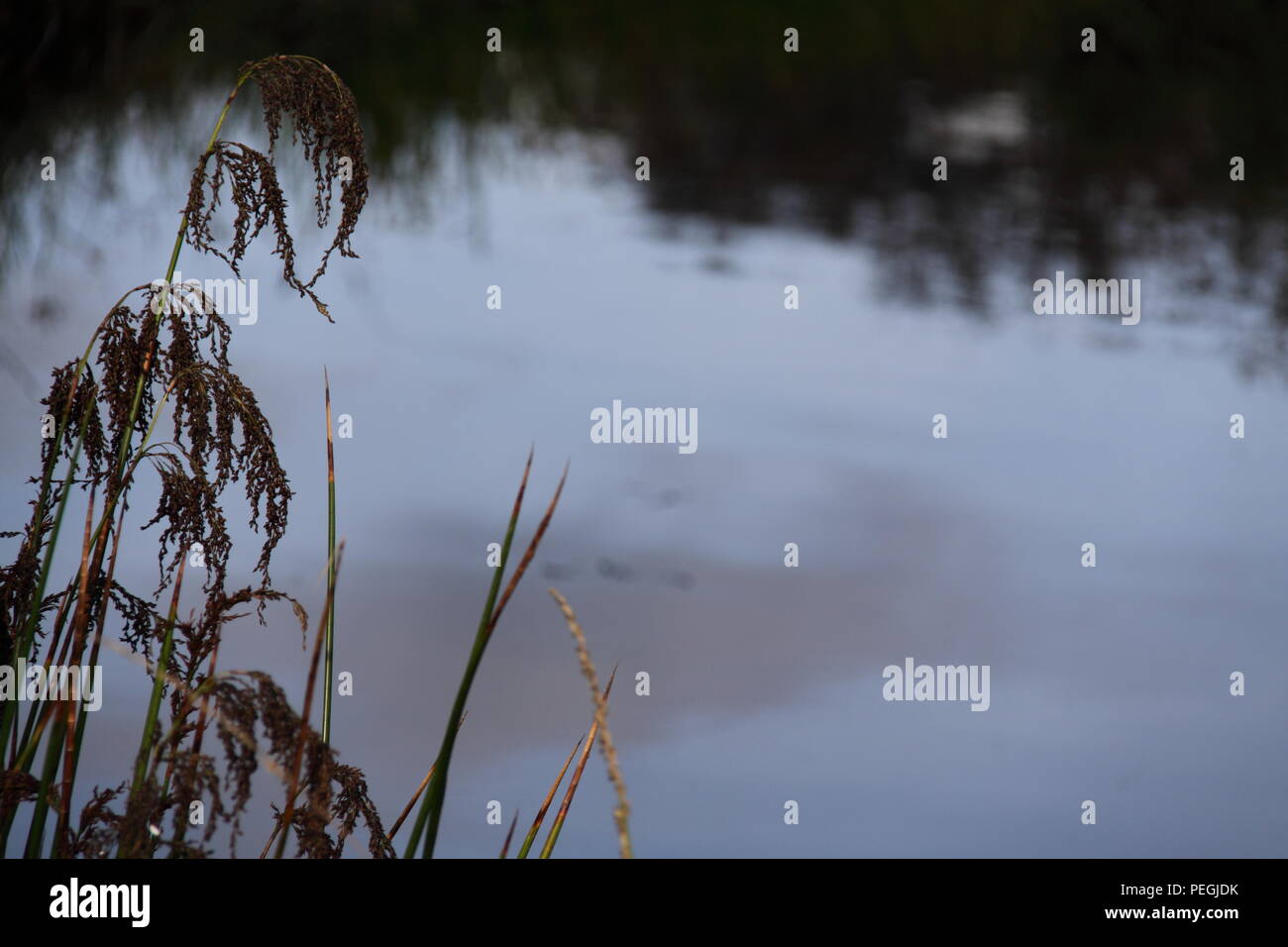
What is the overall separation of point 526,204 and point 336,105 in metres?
5.78

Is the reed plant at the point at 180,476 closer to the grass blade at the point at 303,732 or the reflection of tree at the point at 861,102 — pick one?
the grass blade at the point at 303,732

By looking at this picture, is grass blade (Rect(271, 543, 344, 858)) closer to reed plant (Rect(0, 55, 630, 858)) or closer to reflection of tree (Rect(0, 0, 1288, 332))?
reed plant (Rect(0, 55, 630, 858))

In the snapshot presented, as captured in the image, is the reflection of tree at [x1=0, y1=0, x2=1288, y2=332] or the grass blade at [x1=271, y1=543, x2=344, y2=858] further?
the reflection of tree at [x1=0, y1=0, x2=1288, y2=332]

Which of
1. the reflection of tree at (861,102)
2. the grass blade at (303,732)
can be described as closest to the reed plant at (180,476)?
the grass blade at (303,732)

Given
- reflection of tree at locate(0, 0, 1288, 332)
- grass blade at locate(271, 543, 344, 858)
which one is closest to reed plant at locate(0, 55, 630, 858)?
grass blade at locate(271, 543, 344, 858)

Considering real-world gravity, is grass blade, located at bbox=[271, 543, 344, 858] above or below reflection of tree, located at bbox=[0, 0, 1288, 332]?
below

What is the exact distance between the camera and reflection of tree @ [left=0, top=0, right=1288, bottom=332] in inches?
255

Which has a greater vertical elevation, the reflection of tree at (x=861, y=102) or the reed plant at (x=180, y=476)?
the reflection of tree at (x=861, y=102)

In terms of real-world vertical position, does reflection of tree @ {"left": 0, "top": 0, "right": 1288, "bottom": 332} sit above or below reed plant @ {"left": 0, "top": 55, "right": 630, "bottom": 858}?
above

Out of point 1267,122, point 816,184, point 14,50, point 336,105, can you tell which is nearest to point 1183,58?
point 1267,122

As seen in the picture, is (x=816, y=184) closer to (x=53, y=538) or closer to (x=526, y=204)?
(x=526, y=204)

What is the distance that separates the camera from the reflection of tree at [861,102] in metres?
6.47
